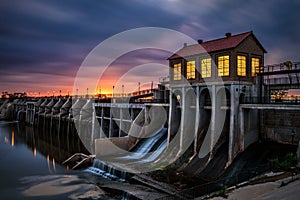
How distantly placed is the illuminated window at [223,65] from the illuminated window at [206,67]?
1.55 metres

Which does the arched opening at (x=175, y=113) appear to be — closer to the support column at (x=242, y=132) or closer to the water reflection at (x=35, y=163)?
the support column at (x=242, y=132)

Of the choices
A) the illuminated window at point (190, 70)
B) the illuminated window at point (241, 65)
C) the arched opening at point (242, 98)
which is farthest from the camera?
the illuminated window at point (190, 70)

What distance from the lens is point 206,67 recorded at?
31.6 metres

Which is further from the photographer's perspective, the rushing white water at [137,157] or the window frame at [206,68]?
the window frame at [206,68]

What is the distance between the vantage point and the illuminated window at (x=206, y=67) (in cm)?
3125

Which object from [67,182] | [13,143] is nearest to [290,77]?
[67,182]

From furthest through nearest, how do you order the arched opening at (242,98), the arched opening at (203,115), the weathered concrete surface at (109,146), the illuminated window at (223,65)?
the weathered concrete surface at (109,146) → the arched opening at (203,115) → the illuminated window at (223,65) → the arched opening at (242,98)

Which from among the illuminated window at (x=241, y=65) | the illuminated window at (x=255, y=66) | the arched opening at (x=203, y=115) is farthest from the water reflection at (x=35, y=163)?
the illuminated window at (x=255, y=66)

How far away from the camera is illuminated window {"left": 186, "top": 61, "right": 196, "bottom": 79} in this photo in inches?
1318

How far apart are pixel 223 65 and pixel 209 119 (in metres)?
7.38

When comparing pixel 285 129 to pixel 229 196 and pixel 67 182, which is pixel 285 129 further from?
pixel 67 182

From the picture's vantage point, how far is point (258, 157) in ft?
80.0

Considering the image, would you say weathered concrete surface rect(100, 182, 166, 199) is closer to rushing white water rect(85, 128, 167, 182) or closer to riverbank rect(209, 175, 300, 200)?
rushing white water rect(85, 128, 167, 182)

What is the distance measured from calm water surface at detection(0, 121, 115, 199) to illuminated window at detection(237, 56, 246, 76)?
62.2ft
